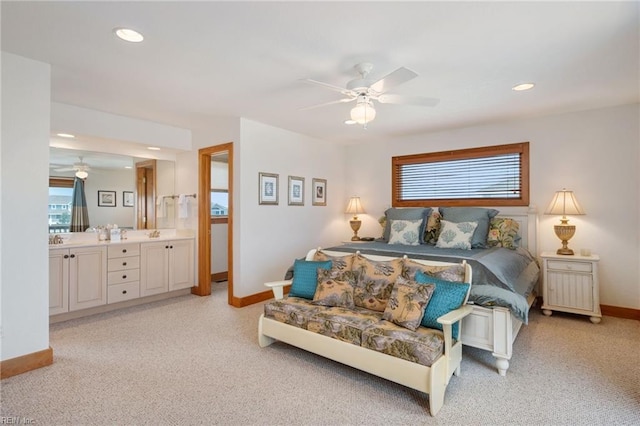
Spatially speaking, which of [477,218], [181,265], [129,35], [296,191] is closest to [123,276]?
[181,265]

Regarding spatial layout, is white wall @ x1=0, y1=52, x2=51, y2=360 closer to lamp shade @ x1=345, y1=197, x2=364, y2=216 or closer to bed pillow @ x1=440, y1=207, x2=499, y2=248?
lamp shade @ x1=345, y1=197, x2=364, y2=216

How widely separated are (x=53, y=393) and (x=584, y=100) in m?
5.31

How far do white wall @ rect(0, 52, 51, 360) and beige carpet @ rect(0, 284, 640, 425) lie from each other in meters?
0.36

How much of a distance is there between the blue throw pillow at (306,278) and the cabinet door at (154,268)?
232 centimetres

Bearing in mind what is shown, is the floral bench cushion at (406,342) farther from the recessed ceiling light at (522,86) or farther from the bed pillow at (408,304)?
the recessed ceiling light at (522,86)

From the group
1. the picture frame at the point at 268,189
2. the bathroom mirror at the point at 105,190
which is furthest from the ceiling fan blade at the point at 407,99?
the bathroom mirror at the point at 105,190

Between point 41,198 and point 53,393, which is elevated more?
point 41,198

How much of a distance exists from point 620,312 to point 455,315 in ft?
9.62

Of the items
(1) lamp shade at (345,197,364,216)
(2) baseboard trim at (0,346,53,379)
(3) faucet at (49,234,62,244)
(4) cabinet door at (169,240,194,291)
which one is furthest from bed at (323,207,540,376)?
(3) faucet at (49,234,62,244)

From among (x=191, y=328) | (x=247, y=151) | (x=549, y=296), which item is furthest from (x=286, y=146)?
(x=549, y=296)

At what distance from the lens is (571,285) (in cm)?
359

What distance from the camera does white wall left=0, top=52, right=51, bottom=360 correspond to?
2.36 m

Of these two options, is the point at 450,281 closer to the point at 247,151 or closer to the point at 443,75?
the point at 443,75

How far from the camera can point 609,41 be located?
223 cm
